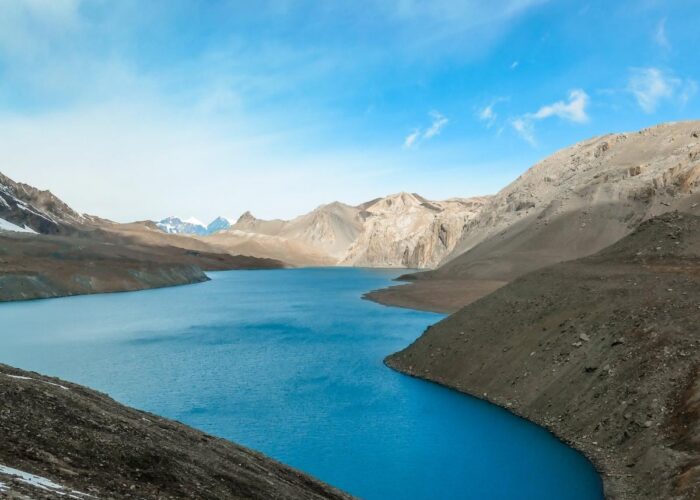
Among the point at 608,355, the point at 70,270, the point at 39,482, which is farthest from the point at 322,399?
the point at 70,270

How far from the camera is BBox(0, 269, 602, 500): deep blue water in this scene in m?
23.9

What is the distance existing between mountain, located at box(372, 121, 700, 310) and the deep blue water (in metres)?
37.9

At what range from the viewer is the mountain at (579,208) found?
3989 inches

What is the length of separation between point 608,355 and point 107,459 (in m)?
25.8

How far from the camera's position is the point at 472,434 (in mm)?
29109

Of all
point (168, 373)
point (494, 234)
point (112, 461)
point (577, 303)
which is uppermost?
point (494, 234)

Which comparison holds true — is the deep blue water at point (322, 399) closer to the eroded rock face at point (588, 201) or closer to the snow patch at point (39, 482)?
the snow patch at point (39, 482)

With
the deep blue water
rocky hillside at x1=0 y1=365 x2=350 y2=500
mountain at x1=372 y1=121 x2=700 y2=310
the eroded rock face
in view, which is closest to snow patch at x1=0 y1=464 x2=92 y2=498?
rocky hillside at x1=0 y1=365 x2=350 y2=500

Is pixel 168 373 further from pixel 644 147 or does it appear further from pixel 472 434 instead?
pixel 644 147

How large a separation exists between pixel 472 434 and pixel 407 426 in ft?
12.2

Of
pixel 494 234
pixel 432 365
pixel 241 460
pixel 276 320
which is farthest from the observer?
pixel 494 234

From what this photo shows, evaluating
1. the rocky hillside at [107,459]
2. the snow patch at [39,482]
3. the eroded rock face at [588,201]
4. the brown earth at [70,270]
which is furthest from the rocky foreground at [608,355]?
the brown earth at [70,270]

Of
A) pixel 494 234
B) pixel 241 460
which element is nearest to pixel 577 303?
pixel 241 460

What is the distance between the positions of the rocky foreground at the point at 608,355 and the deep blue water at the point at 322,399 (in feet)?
5.23
